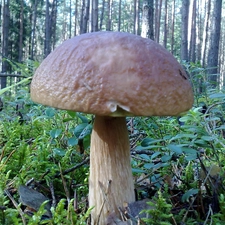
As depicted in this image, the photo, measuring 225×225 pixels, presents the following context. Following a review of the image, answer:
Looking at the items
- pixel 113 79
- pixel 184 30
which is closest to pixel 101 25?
pixel 184 30

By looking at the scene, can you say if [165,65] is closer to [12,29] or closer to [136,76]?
[136,76]

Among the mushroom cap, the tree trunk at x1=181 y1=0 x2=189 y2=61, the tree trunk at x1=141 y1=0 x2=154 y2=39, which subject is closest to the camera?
the mushroom cap

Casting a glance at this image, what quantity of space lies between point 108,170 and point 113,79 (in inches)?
24.0

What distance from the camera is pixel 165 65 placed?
1249 mm

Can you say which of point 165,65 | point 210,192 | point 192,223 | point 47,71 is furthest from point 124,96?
point 210,192

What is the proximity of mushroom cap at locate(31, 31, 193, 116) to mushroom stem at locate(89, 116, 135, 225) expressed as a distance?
15.3 inches

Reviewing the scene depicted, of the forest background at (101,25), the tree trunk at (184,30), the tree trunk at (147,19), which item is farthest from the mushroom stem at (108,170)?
the tree trunk at (184,30)

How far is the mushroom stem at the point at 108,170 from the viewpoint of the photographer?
4.95ft

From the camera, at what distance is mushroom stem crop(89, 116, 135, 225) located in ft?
4.95

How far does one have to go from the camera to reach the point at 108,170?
4.97 feet

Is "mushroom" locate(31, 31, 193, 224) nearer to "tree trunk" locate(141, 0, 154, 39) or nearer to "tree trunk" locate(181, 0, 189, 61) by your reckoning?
"tree trunk" locate(141, 0, 154, 39)

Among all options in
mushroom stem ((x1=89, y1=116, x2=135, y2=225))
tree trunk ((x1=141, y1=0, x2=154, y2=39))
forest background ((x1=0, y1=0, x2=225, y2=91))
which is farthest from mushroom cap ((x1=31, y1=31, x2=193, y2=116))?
tree trunk ((x1=141, y1=0, x2=154, y2=39))

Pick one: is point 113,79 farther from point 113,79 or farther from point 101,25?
point 101,25

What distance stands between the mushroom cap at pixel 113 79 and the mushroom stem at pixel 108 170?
387mm
